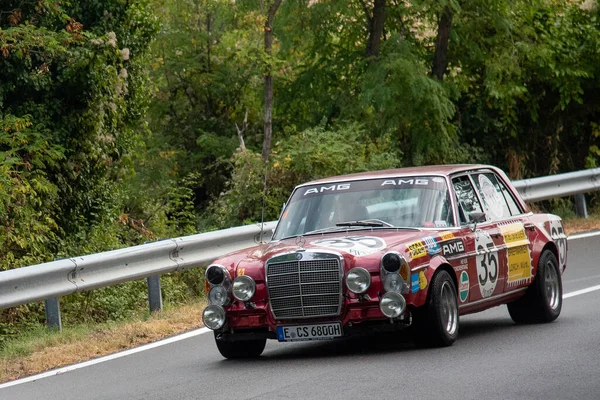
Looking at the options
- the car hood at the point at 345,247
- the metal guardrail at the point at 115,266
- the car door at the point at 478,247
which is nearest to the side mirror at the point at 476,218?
the car door at the point at 478,247

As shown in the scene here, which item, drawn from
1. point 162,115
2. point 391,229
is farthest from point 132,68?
point 162,115

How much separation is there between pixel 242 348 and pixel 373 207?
161 cm

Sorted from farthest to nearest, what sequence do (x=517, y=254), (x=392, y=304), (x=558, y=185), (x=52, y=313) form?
1. (x=558, y=185)
2. (x=52, y=313)
3. (x=517, y=254)
4. (x=392, y=304)

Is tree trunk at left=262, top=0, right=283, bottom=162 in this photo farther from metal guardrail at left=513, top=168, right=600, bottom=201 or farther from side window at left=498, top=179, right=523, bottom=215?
side window at left=498, top=179, right=523, bottom=215

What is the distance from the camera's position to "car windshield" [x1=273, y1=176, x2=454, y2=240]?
403 inches

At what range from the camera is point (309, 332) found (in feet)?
30.8

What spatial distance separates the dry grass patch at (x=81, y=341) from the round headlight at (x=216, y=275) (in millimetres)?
1599

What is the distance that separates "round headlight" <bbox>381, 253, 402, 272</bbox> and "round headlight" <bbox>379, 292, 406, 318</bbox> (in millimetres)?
185

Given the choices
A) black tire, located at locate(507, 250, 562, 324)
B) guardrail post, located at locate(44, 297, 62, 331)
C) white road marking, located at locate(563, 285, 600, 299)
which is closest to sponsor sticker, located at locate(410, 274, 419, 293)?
black tire, located at locate(507, 250, 562, 324)

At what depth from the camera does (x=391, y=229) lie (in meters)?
Result: 10.1

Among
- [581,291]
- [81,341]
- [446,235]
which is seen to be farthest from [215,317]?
[581,291]

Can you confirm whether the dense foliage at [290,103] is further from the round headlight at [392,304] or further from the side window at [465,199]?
the round headlight at [392,304]

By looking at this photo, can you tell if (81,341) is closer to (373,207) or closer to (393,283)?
(373,207)

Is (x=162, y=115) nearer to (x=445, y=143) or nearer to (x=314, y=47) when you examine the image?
(x=314, y=47)
